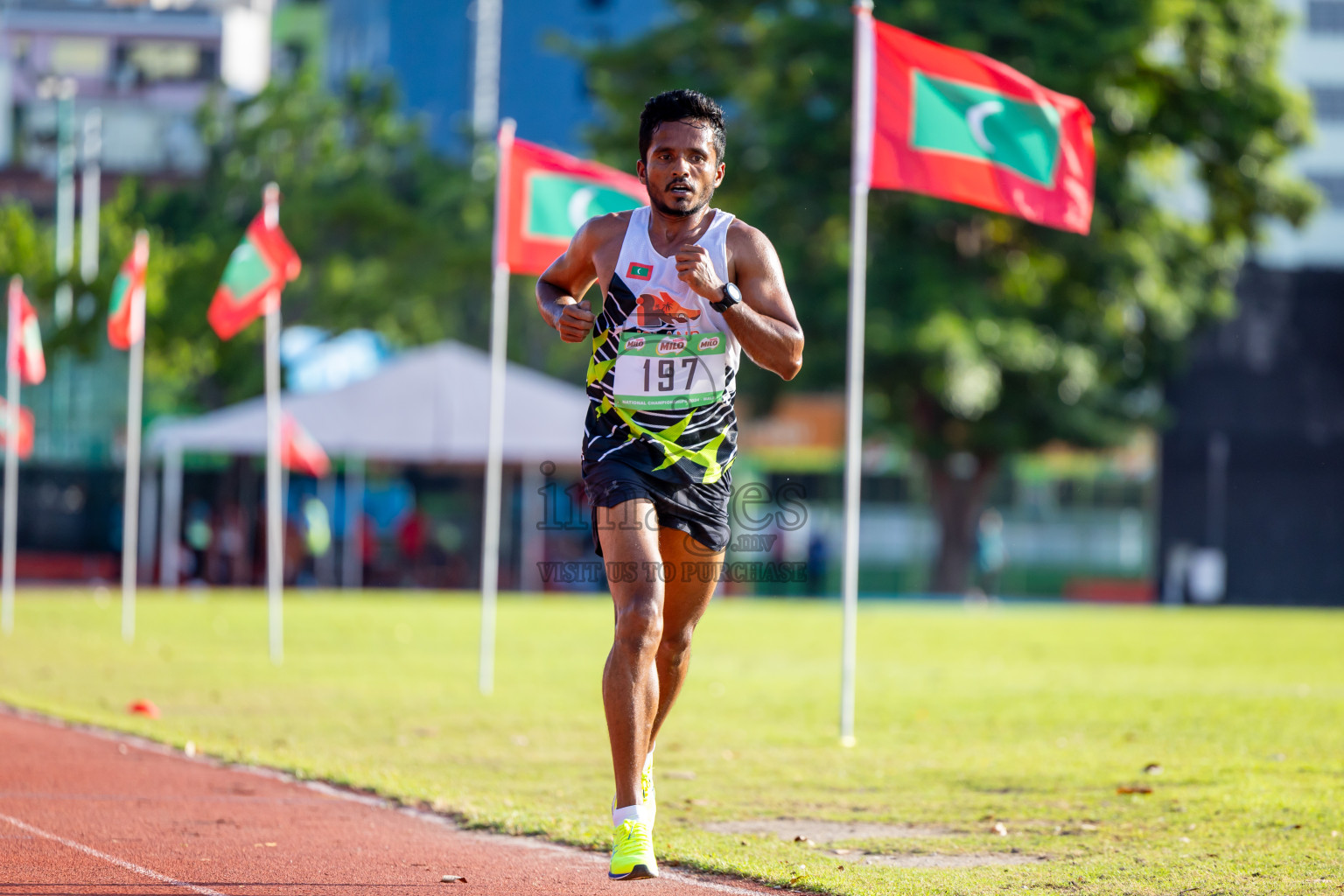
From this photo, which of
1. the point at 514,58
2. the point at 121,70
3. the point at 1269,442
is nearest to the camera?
the point at 1269,442

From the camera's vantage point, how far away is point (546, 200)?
14.0 metres

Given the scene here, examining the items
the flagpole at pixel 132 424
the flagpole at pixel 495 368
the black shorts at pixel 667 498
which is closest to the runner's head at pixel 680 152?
the black shorts at pixel 667 498

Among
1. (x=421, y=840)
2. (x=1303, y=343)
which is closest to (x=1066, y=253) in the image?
(x=1303, y=343)

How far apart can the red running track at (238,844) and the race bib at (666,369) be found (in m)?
1.59

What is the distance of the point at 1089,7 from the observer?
32.4m

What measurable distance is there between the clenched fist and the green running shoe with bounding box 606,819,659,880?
162 centimetres

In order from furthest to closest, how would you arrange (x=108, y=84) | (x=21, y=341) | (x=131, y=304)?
(x=108, y=84), (x=21, y=341), (x=131, y=304)

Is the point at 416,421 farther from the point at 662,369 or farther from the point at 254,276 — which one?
the point at 662,369

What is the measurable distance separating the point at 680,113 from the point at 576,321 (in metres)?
0.77

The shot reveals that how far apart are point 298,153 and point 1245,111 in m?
23.7

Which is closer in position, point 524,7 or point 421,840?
point 421,840

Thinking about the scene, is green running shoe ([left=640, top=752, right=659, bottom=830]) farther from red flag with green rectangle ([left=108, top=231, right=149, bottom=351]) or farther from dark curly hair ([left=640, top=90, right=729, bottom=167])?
red flag with green rectangle ([left=108, top=231, right=149, bottom=351])

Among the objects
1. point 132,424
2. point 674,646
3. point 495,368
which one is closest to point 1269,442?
point 132,424

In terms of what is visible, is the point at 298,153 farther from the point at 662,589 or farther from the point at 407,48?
the point at 662,589
